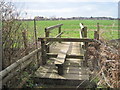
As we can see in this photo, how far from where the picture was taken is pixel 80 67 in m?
4.47

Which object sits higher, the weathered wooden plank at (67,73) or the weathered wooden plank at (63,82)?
the weathered wooden plank at (67,73)

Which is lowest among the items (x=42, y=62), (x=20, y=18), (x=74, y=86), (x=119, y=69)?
(x=74, y=86)

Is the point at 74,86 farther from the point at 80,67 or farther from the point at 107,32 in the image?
the point at 107,32

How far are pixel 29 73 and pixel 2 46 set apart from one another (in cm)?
111

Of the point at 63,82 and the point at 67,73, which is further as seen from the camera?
the point at 67,73

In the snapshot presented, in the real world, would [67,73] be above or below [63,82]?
above

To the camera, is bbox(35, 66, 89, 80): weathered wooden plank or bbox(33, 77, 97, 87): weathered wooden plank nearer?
bbox(33, 77, 97, 87): weathered wooden plank

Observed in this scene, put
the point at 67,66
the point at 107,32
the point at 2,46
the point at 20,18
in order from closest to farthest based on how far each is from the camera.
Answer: the point at 2,46
the point at 20,18
the point at 107,32
the point at 67,66

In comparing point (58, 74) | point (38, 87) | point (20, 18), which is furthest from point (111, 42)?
point (20, 18)

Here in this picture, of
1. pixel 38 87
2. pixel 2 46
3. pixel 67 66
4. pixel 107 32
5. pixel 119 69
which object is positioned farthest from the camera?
pixel 67 66

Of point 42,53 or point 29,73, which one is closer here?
point 29,73

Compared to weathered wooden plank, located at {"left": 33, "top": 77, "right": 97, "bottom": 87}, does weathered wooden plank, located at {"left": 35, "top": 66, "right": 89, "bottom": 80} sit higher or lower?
higher

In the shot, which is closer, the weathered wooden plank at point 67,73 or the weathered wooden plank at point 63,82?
the weathered wooden plank at point 63,82

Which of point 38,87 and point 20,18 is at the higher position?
point 20,18
